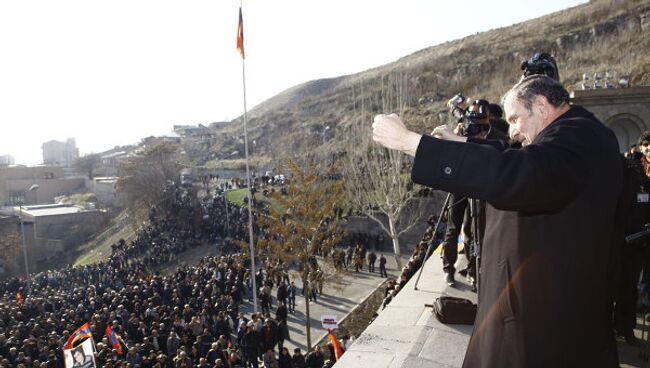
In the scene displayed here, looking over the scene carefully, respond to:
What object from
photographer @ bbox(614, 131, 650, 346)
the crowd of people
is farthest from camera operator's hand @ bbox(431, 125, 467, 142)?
the crowd of people

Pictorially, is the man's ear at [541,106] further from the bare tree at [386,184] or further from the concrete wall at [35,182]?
the concrete wall at [35,182]

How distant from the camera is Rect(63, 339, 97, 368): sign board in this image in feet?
31.4

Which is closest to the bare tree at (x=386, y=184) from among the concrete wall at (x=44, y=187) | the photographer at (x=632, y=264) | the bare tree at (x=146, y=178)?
the photographer at (x=632, y=264)

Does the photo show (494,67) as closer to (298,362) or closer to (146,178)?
(146,178)

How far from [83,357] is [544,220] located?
10.6 metres

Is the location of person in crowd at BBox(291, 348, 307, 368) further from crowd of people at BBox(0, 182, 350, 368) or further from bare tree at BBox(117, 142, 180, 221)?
bare tree at BBox(117, 142, 180, 221)

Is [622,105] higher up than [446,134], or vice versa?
[622,105]

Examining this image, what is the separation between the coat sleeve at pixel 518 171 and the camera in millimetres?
1396

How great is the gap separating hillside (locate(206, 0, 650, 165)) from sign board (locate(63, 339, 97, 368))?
79.2 feet

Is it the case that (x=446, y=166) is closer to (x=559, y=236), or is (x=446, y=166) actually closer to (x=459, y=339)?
(x=559, y=236)

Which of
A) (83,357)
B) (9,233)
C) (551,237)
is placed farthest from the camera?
(9,233)

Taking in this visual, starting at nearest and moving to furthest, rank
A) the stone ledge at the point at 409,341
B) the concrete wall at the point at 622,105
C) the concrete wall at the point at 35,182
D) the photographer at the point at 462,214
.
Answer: the stone ledge at the point at 409,341 < the photographer at the point at 462,214 < the concrete wall at the point at 622,105 < the concrete wall at the point at 35,182

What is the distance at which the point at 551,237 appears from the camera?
5.09 feet

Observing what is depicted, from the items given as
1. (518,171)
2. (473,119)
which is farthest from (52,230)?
(518,171)
